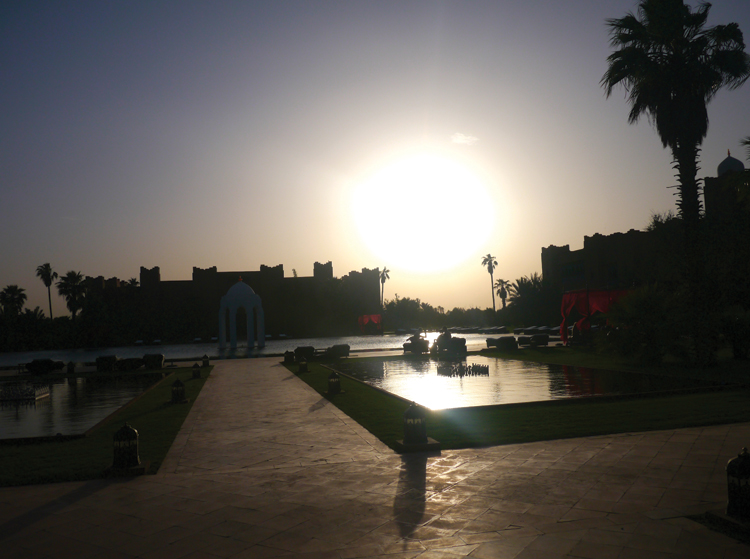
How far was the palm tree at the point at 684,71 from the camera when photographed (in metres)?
17.0

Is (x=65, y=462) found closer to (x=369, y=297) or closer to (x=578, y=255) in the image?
(x=578, y=255)

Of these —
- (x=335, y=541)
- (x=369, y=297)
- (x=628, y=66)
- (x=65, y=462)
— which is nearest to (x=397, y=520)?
(x=335, y=541)

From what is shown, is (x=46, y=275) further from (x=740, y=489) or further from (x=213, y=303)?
(x=740, y=489)

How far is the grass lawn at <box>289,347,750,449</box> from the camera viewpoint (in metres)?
8.57

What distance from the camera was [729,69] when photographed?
16969 millimetres

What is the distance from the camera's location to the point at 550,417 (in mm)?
9906

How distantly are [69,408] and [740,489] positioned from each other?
14.6 meters

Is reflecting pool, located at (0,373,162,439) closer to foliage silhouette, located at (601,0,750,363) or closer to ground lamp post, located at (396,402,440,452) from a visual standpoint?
ground lamp post, located at (396,402,440,452)

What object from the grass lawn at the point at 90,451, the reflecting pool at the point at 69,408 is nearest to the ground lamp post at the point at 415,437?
the grass lawn at the point at 90,451

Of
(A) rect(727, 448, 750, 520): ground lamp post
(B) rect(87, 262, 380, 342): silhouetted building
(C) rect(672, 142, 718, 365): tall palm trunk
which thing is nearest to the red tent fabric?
(C) rect(672, 142, 718, 365): tall palm trunk

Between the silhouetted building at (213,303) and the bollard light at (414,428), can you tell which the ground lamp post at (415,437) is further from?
the silhouetted building at (213,303)

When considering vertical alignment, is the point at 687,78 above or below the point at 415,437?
above

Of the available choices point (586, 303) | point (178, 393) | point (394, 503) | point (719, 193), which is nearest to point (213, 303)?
point (586, 303)

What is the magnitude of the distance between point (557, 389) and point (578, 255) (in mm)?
49777
